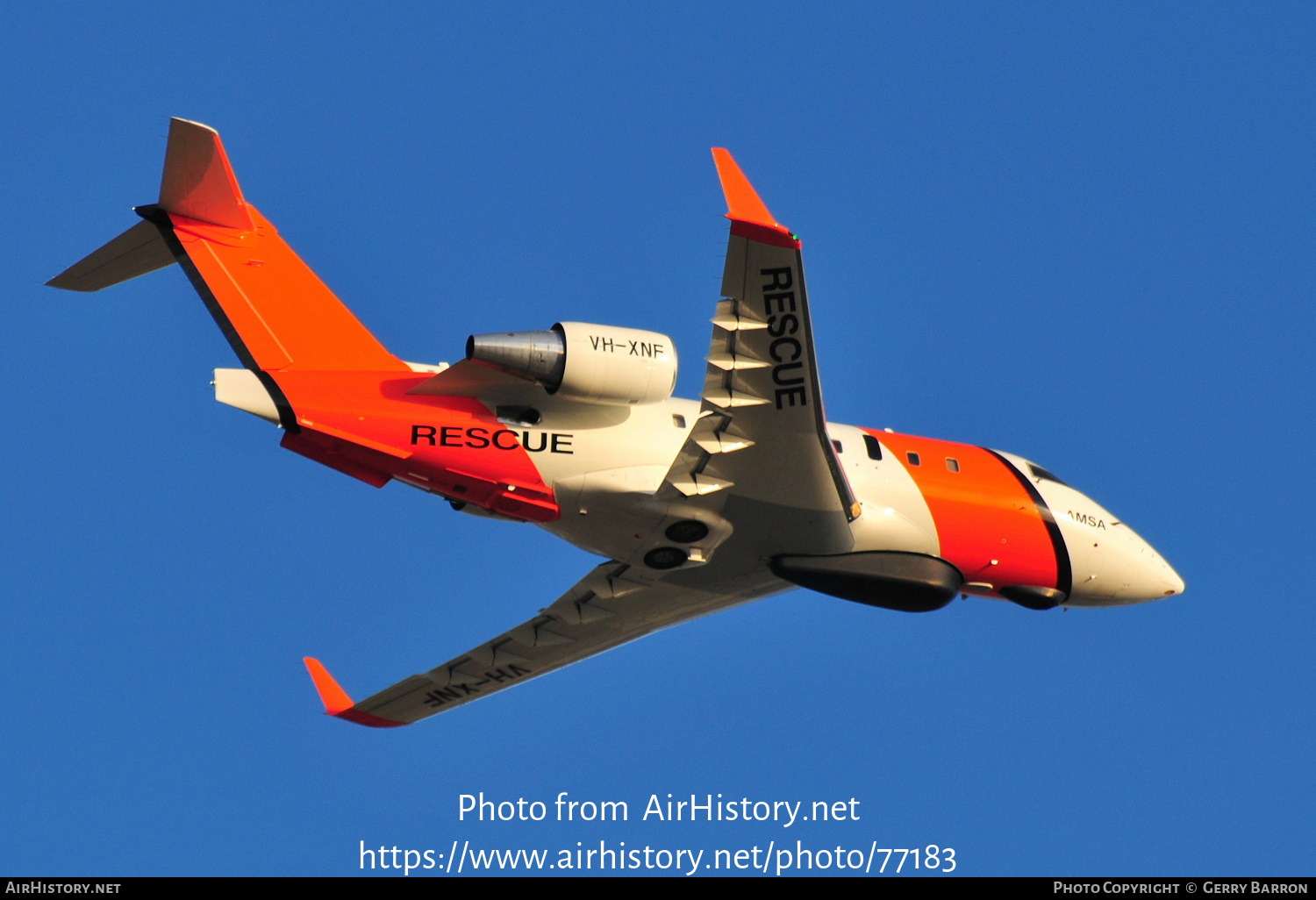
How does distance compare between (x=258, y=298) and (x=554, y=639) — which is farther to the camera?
(x=554, y=639)

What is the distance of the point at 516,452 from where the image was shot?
24219 millimetres

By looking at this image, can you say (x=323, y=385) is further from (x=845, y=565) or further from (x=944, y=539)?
(x=944, y=539)

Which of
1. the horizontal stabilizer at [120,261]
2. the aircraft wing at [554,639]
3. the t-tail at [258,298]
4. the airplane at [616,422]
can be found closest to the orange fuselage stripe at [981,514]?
the airplane at [616,422]

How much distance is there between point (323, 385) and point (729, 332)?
6.16 meters

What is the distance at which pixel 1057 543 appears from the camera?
28.7 meters

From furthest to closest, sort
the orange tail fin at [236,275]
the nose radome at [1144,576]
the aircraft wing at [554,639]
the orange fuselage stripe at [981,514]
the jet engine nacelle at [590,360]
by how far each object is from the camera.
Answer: the nose radome at [1144,576] → the aircraft wing at [554,639] → the orange fuselage stripe at [981,514] → the orange tail fin at [236,275] → the jet engine nacelle at [590,360]

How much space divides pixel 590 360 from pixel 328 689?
10.7 m

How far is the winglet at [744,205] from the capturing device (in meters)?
20.6

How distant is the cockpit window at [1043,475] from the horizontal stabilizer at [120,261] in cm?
1577

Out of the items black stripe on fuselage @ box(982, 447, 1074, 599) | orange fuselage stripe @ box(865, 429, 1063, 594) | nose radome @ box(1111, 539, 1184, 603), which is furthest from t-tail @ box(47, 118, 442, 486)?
nose radome @ box(1111, 539, 1184, 603)

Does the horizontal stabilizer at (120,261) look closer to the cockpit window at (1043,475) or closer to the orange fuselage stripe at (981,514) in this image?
the orange fuselage stripe at (981,514)

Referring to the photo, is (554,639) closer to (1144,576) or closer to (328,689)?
(328,689)

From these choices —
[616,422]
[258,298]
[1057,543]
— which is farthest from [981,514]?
[258,298]

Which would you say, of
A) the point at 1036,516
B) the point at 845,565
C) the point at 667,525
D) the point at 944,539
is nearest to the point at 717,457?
the point at 667,525
